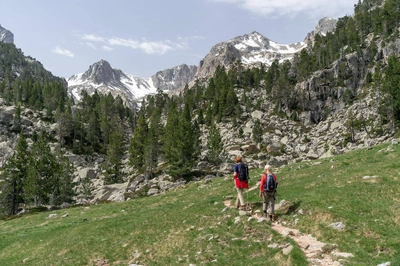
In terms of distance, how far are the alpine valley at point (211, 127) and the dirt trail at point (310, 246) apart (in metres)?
37.2

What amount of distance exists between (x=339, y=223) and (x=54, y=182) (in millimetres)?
68240

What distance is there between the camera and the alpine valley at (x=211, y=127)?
72.2m

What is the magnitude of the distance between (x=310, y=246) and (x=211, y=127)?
8400 centimetres

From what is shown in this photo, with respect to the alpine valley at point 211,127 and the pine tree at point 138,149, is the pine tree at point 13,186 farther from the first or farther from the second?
the pine tree at point 138,149

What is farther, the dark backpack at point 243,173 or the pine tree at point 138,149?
the pine tree at point 138,149

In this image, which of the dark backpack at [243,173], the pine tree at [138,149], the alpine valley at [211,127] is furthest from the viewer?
the pine tree at [138,149]

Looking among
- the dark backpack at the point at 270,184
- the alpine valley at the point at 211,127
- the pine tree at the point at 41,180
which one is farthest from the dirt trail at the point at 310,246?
the pine tree at the point at 41,180

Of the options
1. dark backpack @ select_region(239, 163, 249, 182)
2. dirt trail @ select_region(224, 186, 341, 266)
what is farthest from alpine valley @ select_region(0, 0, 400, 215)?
dirt trail @ select_region(224, 186, 341, 266)

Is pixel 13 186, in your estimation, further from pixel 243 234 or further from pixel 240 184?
pixel 243 234

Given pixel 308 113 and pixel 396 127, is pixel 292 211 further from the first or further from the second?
pixel 308 113

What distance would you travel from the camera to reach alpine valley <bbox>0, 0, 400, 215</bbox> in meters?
72.2

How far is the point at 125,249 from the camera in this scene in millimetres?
17000

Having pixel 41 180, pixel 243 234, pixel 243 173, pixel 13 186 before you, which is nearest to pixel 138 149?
pixel 41 180

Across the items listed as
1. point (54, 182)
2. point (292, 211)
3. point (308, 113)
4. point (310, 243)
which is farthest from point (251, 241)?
point (308, 113)
